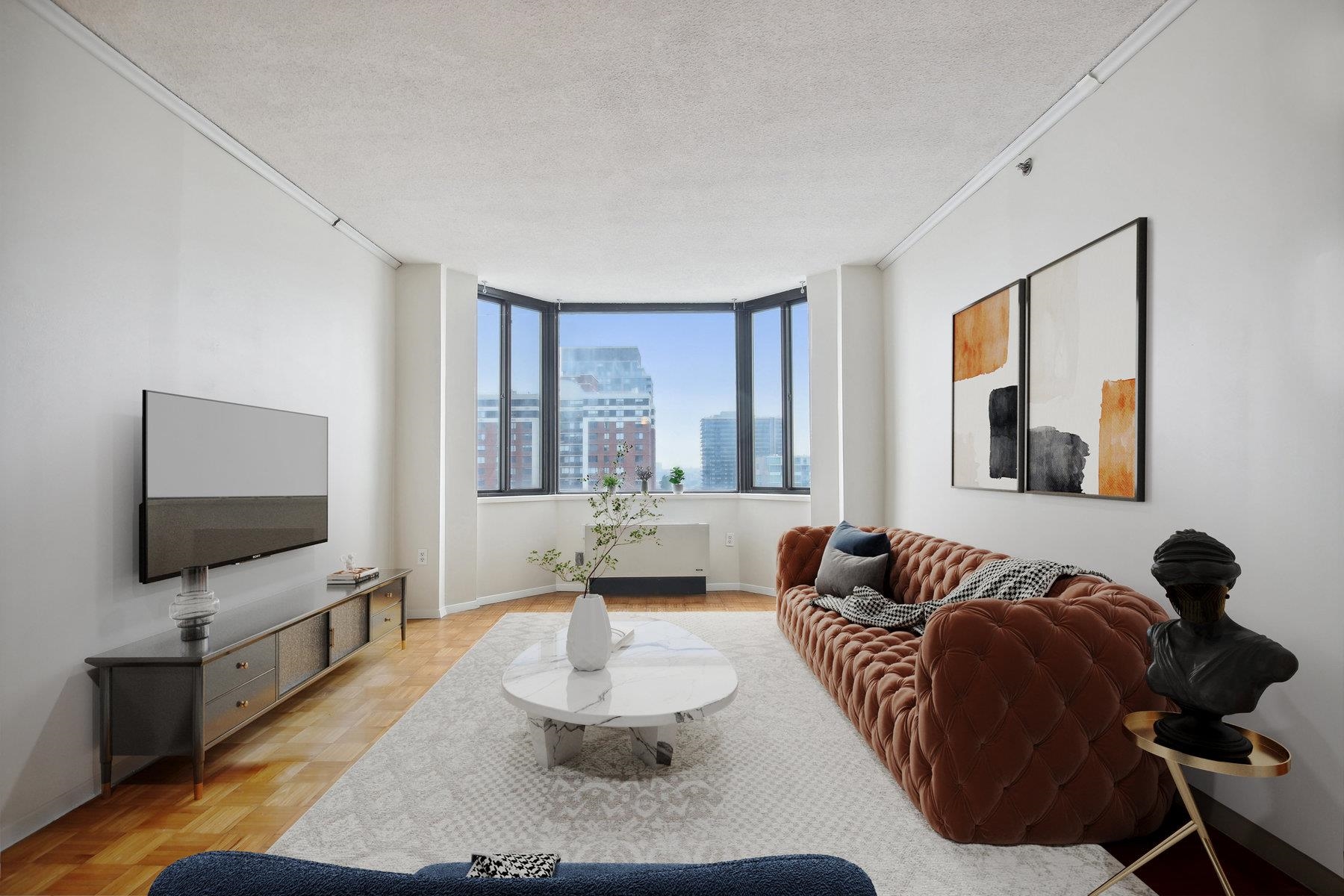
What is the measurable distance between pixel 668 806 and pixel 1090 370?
240cm

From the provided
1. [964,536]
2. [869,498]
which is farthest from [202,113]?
[869,498]

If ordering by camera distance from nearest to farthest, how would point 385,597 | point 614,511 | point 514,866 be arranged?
point 514,866 < point 385,597 < point 614,511

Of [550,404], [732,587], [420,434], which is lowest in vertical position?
[732,587]

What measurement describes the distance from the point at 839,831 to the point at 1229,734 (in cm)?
110

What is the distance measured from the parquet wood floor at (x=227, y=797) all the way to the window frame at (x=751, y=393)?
Answer: 3.64 meters

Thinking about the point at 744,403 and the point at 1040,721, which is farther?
the point at 744,403

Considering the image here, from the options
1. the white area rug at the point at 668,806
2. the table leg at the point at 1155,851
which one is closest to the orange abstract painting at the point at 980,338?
the white area rug at the point at 668,806

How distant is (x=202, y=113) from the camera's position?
3070 mm

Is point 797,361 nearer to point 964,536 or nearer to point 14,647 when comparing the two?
point 964,536

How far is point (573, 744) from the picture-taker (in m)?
2.64

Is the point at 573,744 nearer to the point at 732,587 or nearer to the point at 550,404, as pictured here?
the point at 732,587

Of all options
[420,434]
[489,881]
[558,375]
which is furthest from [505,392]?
[489,881]

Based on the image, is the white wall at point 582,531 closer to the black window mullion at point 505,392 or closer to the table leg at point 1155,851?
the black window mullion at point 505,392

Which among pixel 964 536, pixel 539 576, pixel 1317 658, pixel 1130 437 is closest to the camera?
pixel 1317 658
